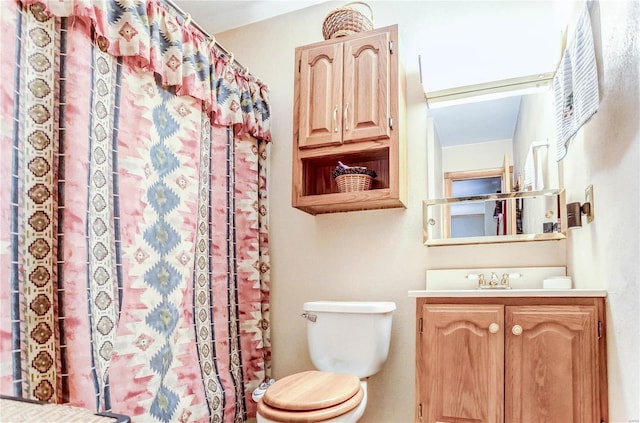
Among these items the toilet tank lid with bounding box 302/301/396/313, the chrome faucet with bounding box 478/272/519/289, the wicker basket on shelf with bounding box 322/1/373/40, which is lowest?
the toilet tank lid with bounding box 302/301/396/313

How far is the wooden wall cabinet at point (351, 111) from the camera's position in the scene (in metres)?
2.17

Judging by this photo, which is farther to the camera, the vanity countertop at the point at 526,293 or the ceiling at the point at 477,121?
the ceiling at the point at 477,121

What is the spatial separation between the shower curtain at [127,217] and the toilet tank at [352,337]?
445 mm

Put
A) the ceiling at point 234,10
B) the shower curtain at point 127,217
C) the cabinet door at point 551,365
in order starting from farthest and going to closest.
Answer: the ceiling at point 234,10
the cabinet door at point 551,365
the shower curtain at point 127,217

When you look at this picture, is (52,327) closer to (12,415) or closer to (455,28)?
(12,415)

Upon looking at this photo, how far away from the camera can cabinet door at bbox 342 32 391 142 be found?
7.13 feet

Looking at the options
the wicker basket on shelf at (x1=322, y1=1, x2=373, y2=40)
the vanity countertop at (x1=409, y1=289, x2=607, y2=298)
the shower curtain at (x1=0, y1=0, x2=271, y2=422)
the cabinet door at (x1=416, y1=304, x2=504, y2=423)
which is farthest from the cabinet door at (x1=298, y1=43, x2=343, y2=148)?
the cabinet door at (x1=416, y1=304, x2=504, y2=423)

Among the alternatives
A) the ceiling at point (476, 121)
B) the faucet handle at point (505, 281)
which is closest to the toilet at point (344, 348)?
the faucet handle at point (505, 281)

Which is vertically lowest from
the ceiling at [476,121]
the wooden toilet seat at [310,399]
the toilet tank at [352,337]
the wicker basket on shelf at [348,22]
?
the wooden toilet seat at [310,399]

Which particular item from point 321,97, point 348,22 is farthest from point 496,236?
point 348,22

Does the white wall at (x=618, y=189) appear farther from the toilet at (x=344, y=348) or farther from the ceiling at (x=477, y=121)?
the toilet at (x=344, y=348)

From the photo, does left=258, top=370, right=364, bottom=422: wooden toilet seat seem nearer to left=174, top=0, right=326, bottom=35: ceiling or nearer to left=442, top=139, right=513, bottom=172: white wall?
left=442, top=139, right=513, bottom=172: white wall

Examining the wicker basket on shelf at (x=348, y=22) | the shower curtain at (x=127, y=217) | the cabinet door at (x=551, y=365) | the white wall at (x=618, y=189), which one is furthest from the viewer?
the wicker basket on shelf at (x=348, y=22)

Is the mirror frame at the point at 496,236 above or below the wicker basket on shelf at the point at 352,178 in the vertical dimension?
below
